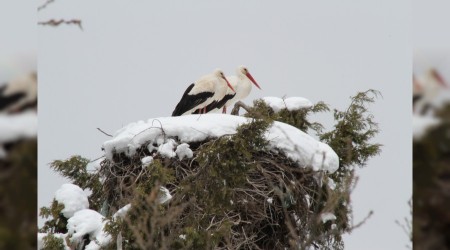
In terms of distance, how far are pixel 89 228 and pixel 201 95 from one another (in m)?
2.42

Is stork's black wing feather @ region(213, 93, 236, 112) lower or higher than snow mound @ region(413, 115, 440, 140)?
lower

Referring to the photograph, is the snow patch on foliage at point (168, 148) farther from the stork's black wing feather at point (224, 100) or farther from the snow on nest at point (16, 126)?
the snow on nest at point (16, 126)

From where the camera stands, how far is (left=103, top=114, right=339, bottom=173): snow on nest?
6.87 m

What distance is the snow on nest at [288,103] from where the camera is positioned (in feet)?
27.6

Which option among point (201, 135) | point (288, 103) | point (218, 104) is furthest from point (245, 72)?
point (201, 135)

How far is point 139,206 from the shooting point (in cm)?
547

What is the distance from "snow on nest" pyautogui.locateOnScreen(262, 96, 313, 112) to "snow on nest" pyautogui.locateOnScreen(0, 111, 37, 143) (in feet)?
25.3

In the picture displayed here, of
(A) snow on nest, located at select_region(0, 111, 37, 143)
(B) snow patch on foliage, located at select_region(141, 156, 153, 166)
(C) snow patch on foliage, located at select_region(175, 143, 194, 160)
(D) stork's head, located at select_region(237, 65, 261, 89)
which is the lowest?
(B) snow patch on foliage, located at select_region(141, 156, 153, 166)

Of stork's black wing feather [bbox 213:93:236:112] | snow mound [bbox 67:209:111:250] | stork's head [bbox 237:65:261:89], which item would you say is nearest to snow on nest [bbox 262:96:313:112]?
stork's black wing feather [bbox 213:93:236:112]

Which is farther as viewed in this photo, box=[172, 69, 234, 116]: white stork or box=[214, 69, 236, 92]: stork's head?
box=[214, 69, 236, 92]: stork's head

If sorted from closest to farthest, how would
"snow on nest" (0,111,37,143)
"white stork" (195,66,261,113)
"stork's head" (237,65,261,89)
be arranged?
"snow on nest" (0,111,37,143), "white stork" (195,66,261,113), "stork's head" (237,65,261,89)

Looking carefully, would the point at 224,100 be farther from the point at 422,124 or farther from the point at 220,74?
the point at 422,124

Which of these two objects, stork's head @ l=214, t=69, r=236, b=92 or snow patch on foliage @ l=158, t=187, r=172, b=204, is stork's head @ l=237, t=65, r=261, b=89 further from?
snow patch on foliage @ l=158, t=187, r=172, b=204

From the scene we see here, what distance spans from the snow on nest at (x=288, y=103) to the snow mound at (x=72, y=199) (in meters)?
2.32
